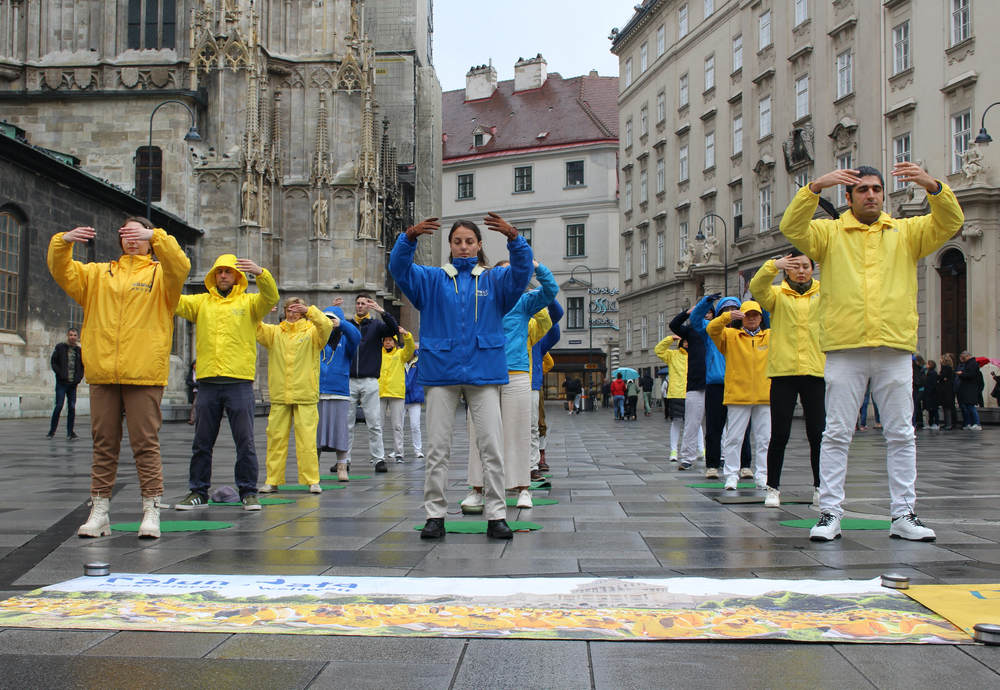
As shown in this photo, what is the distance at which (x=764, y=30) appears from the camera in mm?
36469

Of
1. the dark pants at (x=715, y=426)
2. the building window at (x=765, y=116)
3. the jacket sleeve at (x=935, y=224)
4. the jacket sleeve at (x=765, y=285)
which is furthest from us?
the building window at (x=765, y=116)

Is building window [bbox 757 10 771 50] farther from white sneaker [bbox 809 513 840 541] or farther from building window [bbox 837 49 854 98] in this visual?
white sneaker [bbox 809 513 840 541]

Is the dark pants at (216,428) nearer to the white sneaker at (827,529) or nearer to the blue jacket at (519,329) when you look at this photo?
the blue jacket at (519,329)

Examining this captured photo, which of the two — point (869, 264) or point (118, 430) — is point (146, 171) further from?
point (869, 264)

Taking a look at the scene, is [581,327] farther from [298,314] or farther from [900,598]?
[900,598]

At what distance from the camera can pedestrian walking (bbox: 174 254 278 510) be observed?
7.38m

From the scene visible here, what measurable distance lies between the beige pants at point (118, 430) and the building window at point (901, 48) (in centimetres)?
2765

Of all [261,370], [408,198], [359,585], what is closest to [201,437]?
[359,585]

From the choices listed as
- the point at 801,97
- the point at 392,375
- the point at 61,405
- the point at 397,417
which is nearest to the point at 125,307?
the point at 392,375

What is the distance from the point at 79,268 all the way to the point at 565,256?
189ft

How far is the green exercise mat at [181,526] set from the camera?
6207 mm

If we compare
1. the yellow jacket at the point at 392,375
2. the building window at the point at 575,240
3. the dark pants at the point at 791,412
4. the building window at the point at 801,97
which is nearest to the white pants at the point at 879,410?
the dark pants at the point at 791,412

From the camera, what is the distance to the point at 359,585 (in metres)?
4.19

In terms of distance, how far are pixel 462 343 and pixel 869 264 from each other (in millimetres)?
2525
